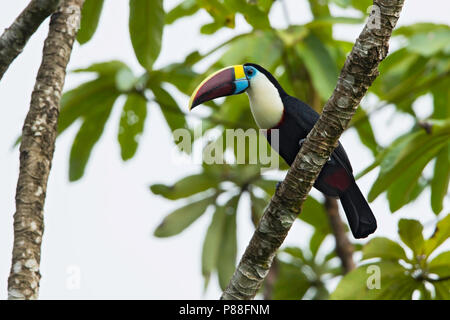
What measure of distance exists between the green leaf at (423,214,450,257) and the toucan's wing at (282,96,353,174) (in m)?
0.58

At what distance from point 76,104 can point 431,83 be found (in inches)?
89.2

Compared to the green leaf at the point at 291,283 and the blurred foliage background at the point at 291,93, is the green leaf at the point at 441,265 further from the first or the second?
the green leaf at the point at 291,283

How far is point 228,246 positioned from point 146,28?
185cm

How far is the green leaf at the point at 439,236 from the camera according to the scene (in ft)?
11.5

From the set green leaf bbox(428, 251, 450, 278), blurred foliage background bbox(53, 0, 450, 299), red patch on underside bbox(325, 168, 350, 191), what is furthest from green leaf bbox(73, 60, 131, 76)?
green leaf bbox(428, 251, 450, 278)

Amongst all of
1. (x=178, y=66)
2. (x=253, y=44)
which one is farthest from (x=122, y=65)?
(x=253, y=44)

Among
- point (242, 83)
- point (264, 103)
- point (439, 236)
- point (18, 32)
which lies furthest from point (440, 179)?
point (18, 32)

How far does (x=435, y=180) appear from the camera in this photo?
4.09 m

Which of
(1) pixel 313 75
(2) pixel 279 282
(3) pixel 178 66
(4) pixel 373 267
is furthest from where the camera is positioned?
(2) pixel 279 282

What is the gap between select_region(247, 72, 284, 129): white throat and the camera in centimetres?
347

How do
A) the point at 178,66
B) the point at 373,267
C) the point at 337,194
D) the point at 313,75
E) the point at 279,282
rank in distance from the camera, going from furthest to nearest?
the point at 279,282, the point at 178,66, the point at 313,75, the point at 373,267, the point at 337,194

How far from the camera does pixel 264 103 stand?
3.47m

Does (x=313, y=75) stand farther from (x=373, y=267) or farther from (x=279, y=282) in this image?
(x=279, y=282)

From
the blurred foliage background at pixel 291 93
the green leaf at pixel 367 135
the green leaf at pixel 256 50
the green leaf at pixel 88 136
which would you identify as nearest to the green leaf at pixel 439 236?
the blurred foliage background at pixel 291 93
